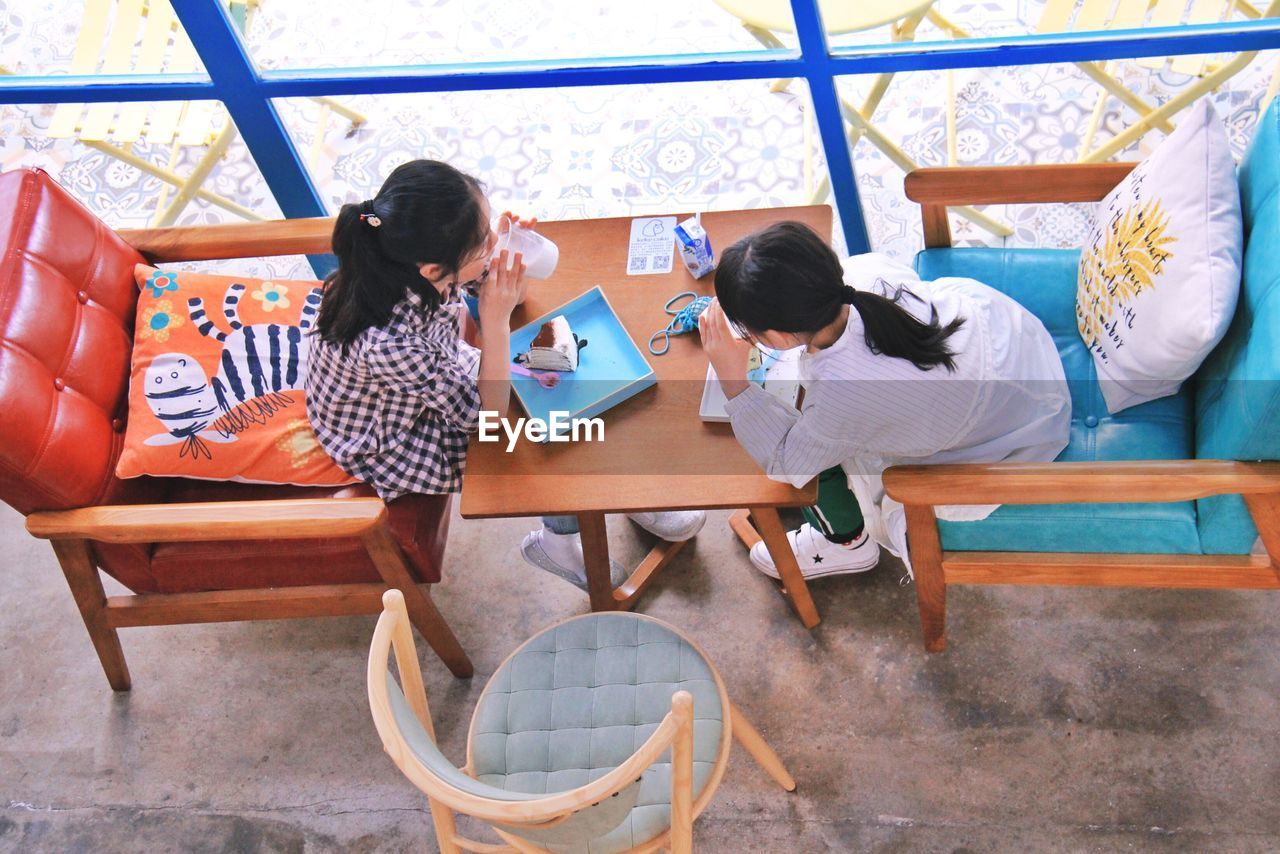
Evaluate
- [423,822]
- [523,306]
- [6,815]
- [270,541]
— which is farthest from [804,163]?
[6,815]

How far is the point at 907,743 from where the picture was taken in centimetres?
221

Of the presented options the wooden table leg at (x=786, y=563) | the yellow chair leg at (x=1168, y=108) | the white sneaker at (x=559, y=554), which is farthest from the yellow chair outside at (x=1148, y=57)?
the white sneaker at (x=559, y=554)

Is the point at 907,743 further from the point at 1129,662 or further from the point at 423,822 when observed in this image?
the point at 423,822

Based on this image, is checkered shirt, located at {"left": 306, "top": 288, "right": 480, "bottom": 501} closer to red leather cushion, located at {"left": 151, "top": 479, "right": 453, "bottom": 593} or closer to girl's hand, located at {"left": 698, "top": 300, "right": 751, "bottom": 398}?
red leather cushion, located at {"left": 151, "top": 479, "right": 453, "bottom": 593}

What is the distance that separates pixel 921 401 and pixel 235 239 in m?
1.49

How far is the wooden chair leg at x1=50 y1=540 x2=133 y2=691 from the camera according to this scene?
2.05m

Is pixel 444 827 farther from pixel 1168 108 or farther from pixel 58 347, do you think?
pixel 1168 108

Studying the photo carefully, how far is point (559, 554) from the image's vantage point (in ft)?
7.96

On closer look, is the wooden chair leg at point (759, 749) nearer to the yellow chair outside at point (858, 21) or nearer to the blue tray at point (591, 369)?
the blue tray at point (591, 369)

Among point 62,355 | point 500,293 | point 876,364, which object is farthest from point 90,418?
point 876,364

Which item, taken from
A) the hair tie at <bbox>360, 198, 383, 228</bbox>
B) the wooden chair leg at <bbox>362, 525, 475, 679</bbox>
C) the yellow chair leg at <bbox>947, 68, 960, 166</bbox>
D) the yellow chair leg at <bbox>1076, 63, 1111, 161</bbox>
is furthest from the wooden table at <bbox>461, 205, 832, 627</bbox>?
the yellow chair leg at <bbox>1076, 63, 1111, 161</bbox>

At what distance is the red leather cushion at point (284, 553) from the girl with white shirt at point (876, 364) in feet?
2.31

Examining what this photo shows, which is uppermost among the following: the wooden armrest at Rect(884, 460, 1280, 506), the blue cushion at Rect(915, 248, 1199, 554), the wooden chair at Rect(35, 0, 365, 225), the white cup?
the wooden chair at Rect(35, 0, 365, 225)

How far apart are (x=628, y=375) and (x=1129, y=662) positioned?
4.24 feet
